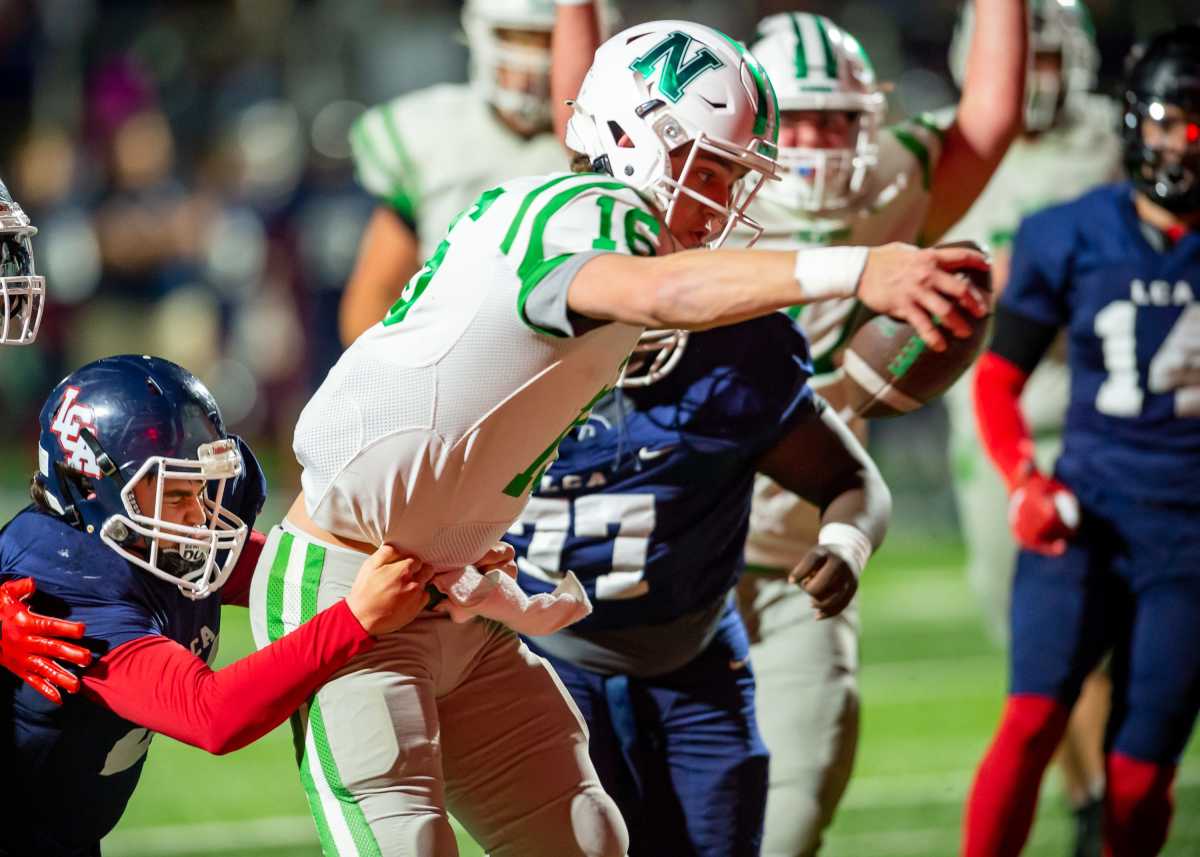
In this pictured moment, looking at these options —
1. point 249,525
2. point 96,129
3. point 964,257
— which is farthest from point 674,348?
point 96,129

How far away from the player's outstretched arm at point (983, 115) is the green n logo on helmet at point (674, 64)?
43.1 inches

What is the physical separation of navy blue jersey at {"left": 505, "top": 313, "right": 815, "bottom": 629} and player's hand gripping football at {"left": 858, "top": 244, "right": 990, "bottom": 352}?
0.95m

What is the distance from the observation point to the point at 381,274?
4.48 metres

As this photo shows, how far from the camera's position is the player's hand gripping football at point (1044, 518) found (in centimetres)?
387

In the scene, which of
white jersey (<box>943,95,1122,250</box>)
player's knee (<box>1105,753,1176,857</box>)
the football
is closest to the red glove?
the football

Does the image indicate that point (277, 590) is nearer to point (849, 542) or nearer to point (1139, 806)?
point (849, 542)

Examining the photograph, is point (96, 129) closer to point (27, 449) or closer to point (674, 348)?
point (27, 449)

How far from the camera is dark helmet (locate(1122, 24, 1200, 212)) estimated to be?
12.6 feet

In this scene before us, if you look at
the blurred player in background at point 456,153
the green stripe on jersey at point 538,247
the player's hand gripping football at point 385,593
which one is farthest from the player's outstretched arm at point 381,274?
the green stripe on jersey at point 538,247

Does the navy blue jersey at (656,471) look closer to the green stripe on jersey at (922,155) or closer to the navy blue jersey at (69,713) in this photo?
the navy blue jersey at (69,713)

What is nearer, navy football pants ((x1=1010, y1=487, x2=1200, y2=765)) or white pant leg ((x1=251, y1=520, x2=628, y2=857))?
white pant leg ((x1=251, y1=520, x2=628, y2=857))

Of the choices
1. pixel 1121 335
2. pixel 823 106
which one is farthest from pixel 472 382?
pixel 1121 335

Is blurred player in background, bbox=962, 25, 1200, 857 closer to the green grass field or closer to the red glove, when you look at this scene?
the green grass field

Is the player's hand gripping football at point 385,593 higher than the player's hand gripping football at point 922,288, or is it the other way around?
the player's hand gripping football at point 922,288
